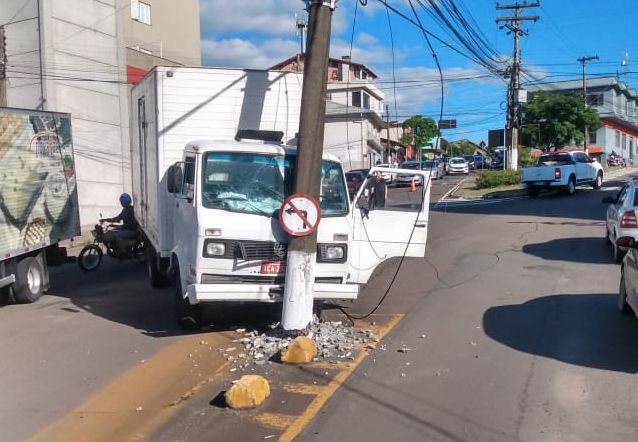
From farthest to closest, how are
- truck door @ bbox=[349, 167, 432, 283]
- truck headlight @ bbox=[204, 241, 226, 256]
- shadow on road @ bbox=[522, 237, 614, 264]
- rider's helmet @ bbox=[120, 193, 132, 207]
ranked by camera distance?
rider's helmet @ bbox=[120, 193, 132, 207], shadow on road @ bbox=[522, 237, 614, 264], truck door @ bbox=[349, 167, 432, 283], truck headlight @ bbox=[204, 241, 226, 256]

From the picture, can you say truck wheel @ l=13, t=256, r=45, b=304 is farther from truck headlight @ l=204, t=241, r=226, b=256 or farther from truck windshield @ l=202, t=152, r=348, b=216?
truck headlight @ l=204, t=241, r=226, b=256

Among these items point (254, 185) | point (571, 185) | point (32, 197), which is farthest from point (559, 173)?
point (254, 185)

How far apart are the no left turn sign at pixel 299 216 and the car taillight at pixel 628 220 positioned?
704 centimetres

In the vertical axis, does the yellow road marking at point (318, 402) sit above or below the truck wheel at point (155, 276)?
below

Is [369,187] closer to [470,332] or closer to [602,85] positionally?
[470,332]

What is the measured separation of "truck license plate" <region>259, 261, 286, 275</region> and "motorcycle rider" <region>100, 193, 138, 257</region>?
7.86m

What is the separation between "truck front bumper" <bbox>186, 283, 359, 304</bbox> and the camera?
784cm

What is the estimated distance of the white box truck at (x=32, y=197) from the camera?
37.0ft

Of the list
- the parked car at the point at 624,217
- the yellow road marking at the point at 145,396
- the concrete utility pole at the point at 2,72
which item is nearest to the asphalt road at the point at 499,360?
the parked car at the point at 624,217

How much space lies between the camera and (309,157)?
26.1 feet

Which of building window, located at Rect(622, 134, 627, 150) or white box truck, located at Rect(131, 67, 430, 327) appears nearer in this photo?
white box truck, located at Rect(131, 67, 430, 327)

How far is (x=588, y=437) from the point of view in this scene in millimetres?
5133

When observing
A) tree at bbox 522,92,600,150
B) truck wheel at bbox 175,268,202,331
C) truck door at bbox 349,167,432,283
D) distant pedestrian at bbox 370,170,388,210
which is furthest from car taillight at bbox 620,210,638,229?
tree at bbox 522,92,600,150

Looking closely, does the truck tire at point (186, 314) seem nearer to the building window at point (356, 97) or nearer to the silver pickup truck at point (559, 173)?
the silver pickup truck at point (559, 173)
